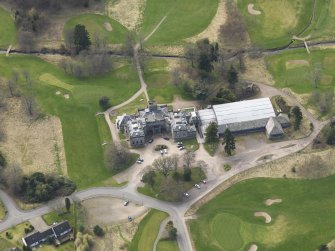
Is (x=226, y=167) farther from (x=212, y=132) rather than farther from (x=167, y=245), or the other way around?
(x=167, y=245)

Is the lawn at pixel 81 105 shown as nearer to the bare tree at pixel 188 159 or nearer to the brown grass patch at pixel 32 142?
the brown grass patch at pixel 32 142

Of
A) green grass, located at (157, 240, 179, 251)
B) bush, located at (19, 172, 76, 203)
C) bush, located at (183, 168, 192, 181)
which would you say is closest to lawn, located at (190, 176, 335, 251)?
green grass, located at (157, 240, 179, 251)

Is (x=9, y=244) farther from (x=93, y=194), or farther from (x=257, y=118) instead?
(x=257, y=118)

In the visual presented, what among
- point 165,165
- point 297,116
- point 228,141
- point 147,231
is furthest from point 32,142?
point 297,116

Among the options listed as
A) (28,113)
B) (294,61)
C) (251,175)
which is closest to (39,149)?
(28,113)

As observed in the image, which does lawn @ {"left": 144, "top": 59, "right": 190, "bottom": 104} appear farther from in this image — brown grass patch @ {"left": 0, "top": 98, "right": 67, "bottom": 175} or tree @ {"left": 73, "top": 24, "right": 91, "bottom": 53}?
brown grass patch @ {"left": 0, "top": 98, "right": 67, "bottom": 175}
